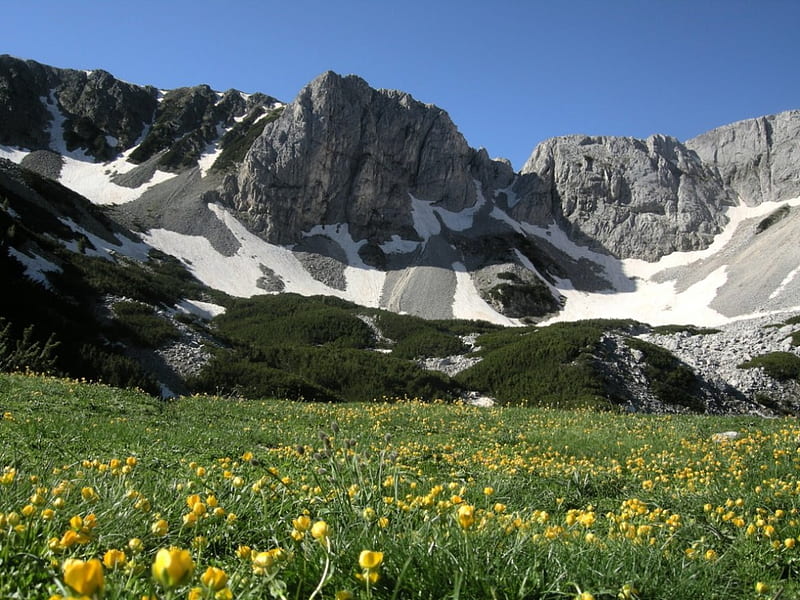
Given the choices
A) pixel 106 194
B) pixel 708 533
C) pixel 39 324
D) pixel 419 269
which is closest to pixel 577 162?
pixel 419 269

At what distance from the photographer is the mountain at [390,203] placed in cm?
8581

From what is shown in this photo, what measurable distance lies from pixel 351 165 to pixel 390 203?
39.7 feet

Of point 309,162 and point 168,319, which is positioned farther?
point 309,162

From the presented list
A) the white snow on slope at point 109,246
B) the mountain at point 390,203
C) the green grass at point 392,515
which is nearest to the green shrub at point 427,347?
the mountain at point 390,203

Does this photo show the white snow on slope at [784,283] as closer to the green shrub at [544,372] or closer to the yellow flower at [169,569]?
the green shrub at [544,372]

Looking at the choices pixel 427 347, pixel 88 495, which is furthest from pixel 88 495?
pixel 427 347

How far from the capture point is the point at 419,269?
9888 cm

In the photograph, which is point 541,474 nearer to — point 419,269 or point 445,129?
point 419,269

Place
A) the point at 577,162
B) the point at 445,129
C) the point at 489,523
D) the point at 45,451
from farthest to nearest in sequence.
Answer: the point at 577,162, the point at 445,129, the point at 45,451, the point at 489,523

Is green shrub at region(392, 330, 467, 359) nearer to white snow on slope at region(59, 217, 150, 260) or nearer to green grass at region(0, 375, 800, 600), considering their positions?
green grass at region(0, 375, 800, 600)

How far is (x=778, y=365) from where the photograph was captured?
36750mm

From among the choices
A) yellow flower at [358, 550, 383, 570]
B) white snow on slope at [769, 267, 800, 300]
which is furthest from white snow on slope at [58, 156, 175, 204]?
white snow on slope at [769, 267, 800, 300]

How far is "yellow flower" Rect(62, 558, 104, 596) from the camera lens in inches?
44.1

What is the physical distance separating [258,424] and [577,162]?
139 meters
